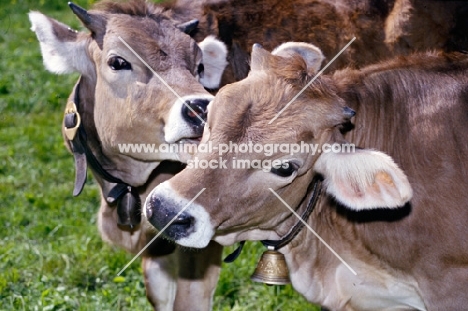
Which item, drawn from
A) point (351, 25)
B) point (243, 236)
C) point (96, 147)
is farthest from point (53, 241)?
→ point (351, 25)

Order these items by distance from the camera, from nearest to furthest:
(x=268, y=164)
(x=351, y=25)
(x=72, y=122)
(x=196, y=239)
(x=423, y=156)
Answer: (x=196, y=239) < (x=268, y=164) < (x=423, y=156) < (x=72, y=122) < (x=351, y=25)

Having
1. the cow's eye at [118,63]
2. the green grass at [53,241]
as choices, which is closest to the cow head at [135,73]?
the cow's eye at [118,63]

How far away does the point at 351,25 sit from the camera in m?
7.00

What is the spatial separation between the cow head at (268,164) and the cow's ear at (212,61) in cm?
Answer: 124

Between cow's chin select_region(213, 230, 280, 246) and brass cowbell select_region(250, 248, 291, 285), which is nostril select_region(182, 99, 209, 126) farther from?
brass cowbell select_region(250, 248, 291, 285)

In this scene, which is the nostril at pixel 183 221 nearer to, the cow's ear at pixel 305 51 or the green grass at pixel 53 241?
the cow's ear at pixel 305 51

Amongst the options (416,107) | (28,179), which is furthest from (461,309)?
(28,179)

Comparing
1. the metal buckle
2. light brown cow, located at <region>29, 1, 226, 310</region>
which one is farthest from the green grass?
the metal buckle

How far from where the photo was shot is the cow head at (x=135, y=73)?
18.1 feet

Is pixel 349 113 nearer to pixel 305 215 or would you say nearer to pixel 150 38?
pixel 305 215

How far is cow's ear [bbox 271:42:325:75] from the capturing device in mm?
5293

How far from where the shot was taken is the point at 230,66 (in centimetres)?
655

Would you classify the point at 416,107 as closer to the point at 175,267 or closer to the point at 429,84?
the point at 429,84

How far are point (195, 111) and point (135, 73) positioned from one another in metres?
0.69
